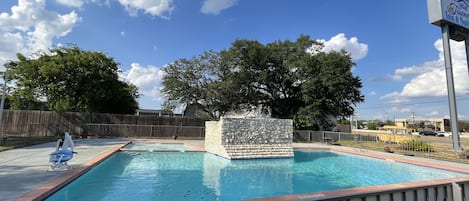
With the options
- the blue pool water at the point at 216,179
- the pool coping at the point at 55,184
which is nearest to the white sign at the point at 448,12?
the blue pool water at the point at 216,179

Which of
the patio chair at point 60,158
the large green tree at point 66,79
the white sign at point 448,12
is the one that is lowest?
the patio chair at point 60,158

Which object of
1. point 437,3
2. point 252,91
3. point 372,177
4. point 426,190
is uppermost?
point 437,3

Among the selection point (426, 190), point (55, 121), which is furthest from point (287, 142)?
point (55, 121)

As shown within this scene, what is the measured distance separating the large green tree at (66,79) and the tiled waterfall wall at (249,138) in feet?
40.5

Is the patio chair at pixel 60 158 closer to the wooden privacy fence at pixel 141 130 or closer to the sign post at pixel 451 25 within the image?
the wooden privacy fence at pixel 141 130

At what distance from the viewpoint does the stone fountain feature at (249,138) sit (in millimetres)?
13047

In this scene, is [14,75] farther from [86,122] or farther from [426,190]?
[426,190]

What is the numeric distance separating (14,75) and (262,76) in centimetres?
2062

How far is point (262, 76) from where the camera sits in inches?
973

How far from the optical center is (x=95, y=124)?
816 inches

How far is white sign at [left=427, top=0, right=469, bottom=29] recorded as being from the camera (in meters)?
12.6

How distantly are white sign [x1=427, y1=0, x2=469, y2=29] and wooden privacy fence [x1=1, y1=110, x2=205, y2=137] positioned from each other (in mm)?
18352

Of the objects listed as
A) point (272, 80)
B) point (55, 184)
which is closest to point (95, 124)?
point (272, 80)

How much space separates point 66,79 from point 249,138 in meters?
16.0
